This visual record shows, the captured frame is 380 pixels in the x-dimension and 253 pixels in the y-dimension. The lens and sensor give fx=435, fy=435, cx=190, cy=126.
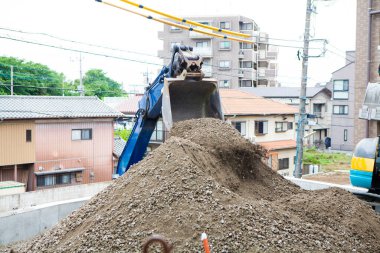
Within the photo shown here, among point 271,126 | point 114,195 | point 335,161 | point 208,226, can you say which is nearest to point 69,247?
point 114,195

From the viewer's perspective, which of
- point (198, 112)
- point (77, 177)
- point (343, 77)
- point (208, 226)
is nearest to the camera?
point (208, 226)

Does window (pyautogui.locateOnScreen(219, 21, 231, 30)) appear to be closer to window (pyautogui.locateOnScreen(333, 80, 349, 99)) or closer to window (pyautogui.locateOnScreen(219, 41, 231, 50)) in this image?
window (pyautogui.locateOnScreen(219, 41, 231, 50))

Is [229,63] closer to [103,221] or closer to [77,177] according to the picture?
[77,177]

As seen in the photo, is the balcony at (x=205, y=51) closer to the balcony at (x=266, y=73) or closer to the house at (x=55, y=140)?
the balcony at (x=266, y=73)

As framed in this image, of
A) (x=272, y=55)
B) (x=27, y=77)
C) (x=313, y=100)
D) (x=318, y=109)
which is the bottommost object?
(x=318, y=109)

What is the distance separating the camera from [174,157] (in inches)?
194

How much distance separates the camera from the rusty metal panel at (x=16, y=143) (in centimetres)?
1373

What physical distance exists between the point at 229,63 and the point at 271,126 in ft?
41.8

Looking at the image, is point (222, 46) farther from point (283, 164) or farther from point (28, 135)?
point (28, 135)

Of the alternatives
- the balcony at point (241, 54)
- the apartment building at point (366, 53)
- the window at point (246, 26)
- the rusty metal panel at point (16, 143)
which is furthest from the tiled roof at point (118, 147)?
the window at point (246, 26)

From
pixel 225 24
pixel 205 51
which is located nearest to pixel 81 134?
pixel 205 51

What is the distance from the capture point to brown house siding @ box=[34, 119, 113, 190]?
48.9ft

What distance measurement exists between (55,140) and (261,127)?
906 centimetres

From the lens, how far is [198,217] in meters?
3.99
